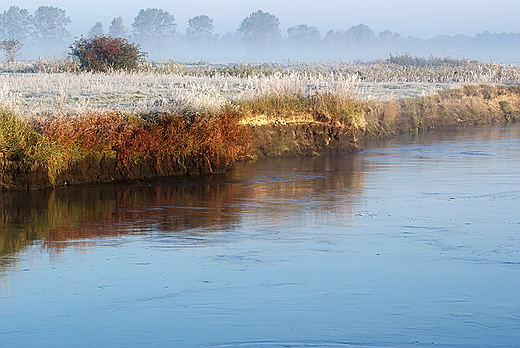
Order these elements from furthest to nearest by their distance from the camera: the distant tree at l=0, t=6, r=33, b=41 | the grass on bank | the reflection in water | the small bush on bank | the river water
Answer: the distant tree at l=0, t=6, r=33, b=41, the small bush on bank, the grass on bank, the reflection in water, the river water

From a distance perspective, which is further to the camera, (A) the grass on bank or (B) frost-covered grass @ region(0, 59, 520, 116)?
(B) frost-covered grass @ region(0, 59, 520, 116)

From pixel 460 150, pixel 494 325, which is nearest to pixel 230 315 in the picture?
pixel 494 325

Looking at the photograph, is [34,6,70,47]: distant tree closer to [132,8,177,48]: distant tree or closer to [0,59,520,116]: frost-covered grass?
[132,8,177,48]: distant tree

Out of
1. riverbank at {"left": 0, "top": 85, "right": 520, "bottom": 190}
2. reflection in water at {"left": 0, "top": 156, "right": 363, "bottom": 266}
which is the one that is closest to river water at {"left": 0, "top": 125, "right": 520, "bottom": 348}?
reflection in water at {"left": 0, "top": 156, "right": 363, "bottom": 266}

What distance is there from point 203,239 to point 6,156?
6.41 metres

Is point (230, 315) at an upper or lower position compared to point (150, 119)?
lower

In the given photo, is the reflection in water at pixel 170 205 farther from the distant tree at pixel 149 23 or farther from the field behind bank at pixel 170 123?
the distant tree at pixel 149 23

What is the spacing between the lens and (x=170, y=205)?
15508 mm

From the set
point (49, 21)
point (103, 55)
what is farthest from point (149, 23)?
point (103, 55)

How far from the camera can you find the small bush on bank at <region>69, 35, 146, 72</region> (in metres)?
38.7

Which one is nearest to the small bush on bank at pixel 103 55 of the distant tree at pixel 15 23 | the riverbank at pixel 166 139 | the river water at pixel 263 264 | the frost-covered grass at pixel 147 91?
the frost-covered grass at pixel 147 91

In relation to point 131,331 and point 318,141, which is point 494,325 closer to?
point 131,331

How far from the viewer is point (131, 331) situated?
750 cm

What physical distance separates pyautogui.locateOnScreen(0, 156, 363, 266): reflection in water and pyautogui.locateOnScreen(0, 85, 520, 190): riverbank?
548 millimetres
